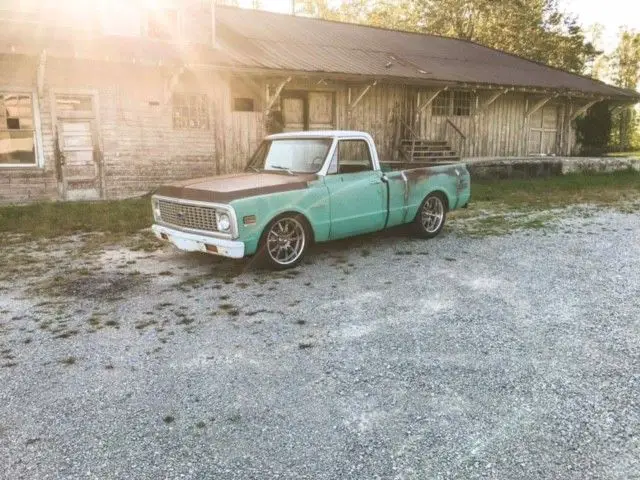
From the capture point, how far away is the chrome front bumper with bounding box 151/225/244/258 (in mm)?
6020

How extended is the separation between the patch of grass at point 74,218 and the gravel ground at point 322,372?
3.05 meters

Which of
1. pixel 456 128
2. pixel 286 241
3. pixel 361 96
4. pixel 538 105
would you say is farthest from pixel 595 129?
pixel 286 241

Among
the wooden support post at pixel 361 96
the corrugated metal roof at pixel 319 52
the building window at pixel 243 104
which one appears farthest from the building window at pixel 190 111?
the wooden support post at pixel 361 96

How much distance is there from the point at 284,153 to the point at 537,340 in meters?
4.25

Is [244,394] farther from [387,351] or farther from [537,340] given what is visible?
[537,340]

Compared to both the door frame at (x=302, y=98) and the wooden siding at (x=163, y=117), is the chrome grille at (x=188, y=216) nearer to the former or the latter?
the wooden siding at (x=163, y=117)

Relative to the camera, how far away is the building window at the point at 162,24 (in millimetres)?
14117

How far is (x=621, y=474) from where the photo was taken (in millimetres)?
2727

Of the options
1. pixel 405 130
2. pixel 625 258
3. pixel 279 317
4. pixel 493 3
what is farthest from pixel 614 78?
pixel 279 317

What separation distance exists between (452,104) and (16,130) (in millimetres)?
14763

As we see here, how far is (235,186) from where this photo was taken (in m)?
Result: 6.34

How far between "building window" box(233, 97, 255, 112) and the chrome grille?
9411 mm

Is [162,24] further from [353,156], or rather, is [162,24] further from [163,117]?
[353,156]

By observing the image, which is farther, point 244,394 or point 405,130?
point 405,130
